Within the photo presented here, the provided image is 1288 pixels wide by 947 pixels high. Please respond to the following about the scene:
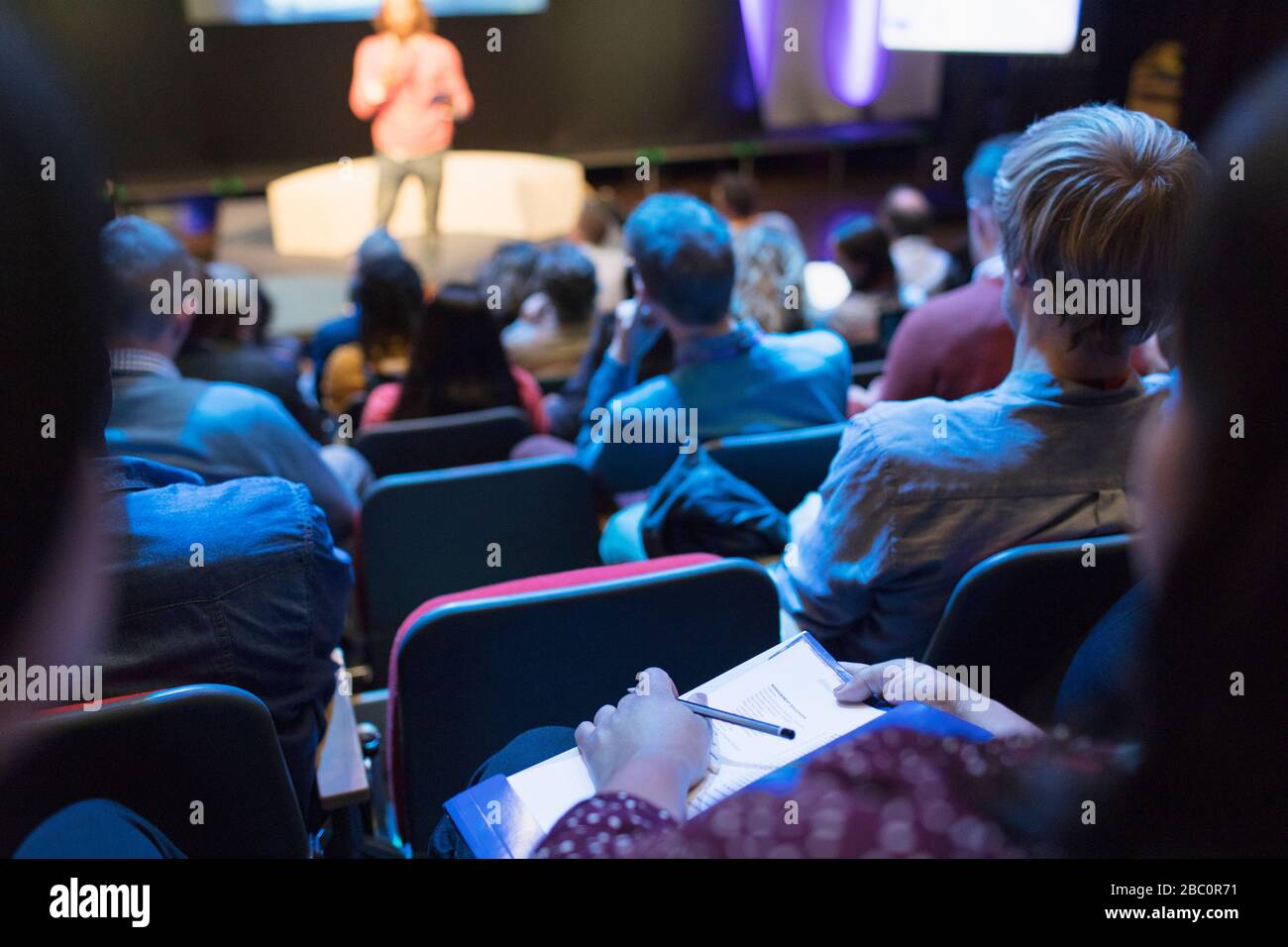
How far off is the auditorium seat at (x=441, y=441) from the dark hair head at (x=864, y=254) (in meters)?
1.65

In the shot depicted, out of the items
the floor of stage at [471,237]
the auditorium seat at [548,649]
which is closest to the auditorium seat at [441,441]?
the auditorium seat at [548,649]

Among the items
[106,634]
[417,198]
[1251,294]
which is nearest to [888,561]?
[1251,294]

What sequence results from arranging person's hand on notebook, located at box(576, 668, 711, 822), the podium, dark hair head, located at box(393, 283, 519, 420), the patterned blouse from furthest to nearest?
the podium, dark hair head, located at box(393, 283, 519, 420), person's hand on notebook, located at box(576, 668, 711, 822), the patterned blouse

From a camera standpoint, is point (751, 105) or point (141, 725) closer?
point (141, 725)

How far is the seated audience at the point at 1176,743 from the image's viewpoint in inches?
21.5

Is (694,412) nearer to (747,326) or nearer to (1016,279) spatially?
(747,326)

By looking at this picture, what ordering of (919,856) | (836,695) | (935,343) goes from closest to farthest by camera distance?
(919,856)
(836,695)
(935,343)

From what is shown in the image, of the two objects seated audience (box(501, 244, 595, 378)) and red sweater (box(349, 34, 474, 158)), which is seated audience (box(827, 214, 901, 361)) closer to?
seated audience (box(501, 244, 595, 378))

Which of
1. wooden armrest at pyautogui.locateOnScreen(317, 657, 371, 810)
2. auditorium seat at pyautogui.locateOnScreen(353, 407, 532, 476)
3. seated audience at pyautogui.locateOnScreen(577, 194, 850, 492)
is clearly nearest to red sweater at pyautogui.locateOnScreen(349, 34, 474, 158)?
auditorium seat at pyautogui.locateOnScreen(353, 407, 532, 476)

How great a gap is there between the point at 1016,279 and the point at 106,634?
126 centimetres

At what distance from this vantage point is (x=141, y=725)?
101cm

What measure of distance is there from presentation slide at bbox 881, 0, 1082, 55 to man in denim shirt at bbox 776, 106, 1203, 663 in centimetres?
189

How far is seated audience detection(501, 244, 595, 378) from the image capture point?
311cm

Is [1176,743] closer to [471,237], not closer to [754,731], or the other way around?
[754,731]
